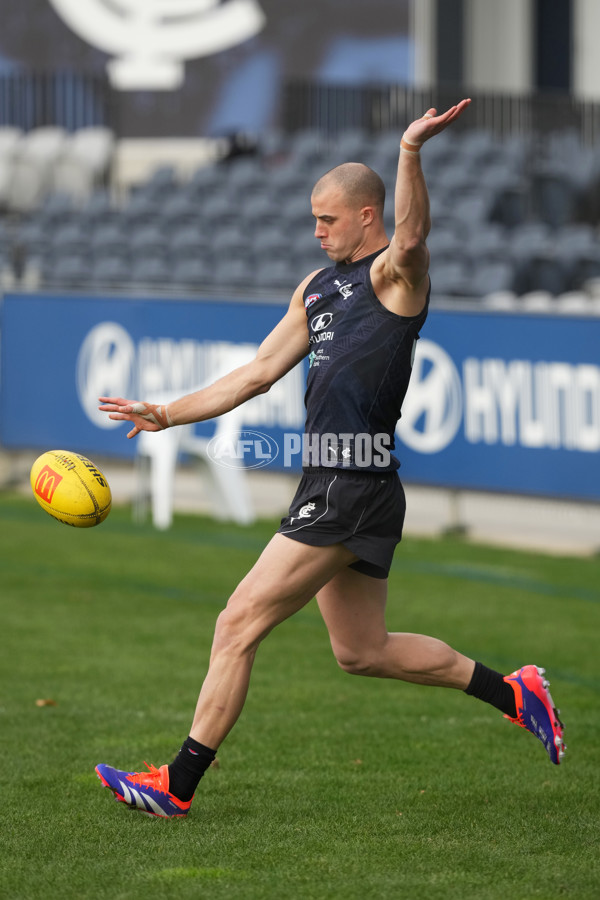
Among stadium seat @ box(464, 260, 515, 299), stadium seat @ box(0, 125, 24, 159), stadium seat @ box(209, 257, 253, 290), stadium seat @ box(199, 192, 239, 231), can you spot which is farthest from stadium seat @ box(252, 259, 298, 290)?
stadium seat @ box(0, 125, 24, 159)

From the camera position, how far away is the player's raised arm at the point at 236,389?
17.1 feet

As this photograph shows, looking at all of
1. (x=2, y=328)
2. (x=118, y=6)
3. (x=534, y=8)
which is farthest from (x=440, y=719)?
(x=534, y=8)

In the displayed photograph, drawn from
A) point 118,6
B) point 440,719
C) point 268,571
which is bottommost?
point 440,719

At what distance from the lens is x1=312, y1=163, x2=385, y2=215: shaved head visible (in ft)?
15.9

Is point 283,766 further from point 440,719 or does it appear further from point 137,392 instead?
point 137,392

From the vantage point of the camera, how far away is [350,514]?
491 cm

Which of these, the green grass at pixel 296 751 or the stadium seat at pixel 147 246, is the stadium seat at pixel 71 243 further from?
the green grass at pixel 296 751

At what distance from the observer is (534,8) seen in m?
27.5

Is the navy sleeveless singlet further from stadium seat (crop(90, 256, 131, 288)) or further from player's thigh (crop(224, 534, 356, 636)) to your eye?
stadium seat (crop(90, 256, 131, 288))

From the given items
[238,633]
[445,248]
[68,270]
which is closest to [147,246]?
[68,270]

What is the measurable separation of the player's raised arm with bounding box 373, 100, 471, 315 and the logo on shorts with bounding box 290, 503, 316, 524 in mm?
804

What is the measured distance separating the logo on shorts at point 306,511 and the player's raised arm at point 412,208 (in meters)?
0.80

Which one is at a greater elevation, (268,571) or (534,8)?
(534,8)

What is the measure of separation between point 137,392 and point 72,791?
321 inches
